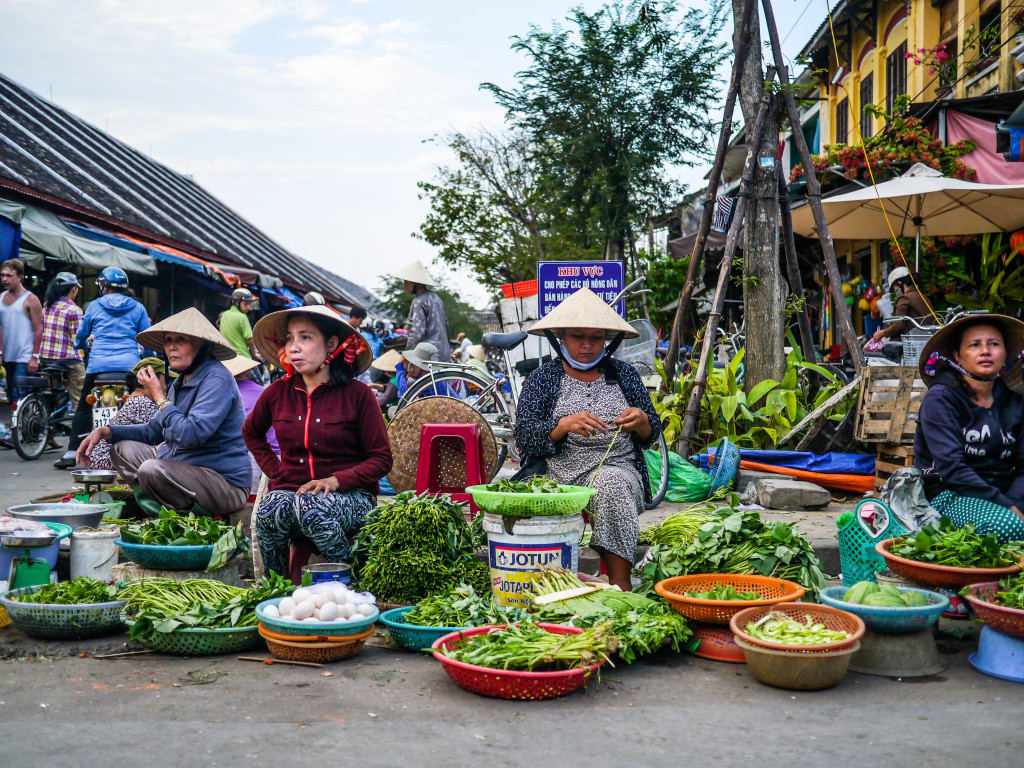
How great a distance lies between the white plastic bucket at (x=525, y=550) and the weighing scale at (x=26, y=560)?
2148 millimetres

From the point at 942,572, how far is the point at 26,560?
4163mm

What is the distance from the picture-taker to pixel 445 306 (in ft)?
156

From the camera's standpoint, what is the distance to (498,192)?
2853cm

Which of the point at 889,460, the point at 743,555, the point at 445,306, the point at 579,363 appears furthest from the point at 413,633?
the point at 445,306

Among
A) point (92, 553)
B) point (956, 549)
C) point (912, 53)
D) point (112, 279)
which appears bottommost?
point (92, 553)

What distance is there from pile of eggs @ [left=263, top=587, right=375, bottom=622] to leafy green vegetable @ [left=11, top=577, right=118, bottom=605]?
0.82 metres

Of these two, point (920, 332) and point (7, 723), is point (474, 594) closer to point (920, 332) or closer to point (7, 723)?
point (7, 723)

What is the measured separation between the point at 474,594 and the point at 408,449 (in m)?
1.93

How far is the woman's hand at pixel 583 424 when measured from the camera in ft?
14.7

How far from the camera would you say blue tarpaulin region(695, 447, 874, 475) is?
278 inches

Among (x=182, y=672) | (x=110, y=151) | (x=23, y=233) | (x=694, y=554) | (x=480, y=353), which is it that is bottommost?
(x=182, y=672)

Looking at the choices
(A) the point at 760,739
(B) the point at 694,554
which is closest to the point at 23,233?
(B) the point at 694,554

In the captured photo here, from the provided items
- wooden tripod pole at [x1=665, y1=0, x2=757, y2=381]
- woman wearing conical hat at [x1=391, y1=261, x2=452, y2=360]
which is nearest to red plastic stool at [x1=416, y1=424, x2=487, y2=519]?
wooden tripod pole at [x1=665, y1=0, x2=757, y2=381]

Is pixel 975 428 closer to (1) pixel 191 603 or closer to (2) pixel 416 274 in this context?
(1) pixel 191 603
